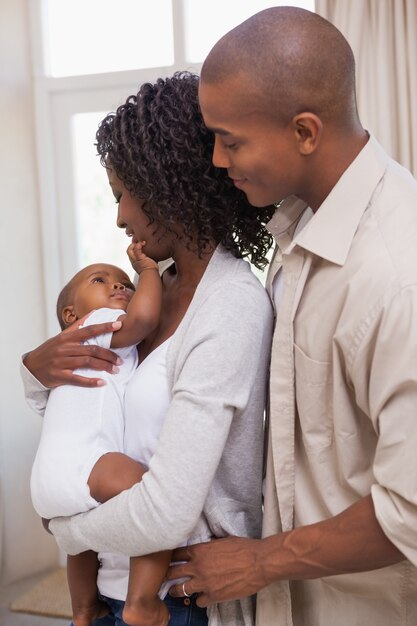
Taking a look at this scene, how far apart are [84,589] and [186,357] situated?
55 centimetres

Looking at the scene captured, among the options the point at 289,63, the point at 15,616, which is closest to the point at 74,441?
the point at 289,63

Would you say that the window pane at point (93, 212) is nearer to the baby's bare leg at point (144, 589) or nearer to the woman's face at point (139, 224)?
the woman's face at point (139, 224)

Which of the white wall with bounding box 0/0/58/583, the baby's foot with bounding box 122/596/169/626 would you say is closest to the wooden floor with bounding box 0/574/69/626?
the white wall with bounding box 0/0/58/583

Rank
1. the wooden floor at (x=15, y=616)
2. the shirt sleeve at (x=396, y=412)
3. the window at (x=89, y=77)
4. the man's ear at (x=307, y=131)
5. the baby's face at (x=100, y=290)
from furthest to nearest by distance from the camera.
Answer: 1. the window at (x=89, y=77)
2. the wooden floor at (x=15, y=616)
3. the baby's face at (x=100, y=290)
4. the man's ear at (x=307, y=131)
5. the shirt sleeve at (x=396, y=412)

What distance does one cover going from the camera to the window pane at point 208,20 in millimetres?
3277

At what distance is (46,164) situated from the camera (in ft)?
11.6

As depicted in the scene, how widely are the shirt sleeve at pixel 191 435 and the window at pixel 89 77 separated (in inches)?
90.4

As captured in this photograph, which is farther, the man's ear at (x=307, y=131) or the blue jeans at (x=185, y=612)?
the blue jeans at (x=185, y=612)

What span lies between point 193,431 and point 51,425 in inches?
14.8

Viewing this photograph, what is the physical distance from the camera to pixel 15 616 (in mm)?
3236

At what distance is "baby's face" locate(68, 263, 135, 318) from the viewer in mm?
1709

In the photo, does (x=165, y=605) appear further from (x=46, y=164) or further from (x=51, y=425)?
(x=46, y=164)

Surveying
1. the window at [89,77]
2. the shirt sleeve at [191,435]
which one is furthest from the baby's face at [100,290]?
the window at [89,77]

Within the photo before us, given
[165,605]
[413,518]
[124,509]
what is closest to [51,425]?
[124,509]
